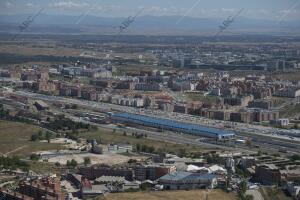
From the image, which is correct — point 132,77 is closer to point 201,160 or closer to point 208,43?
point 201,160

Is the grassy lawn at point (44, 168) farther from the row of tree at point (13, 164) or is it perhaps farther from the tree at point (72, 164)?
the tree at point (72, 164)

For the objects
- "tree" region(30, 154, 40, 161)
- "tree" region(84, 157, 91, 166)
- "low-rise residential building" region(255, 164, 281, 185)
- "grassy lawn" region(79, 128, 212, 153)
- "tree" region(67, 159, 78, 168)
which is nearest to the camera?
"low-rise residential building" region(255, 164, 281, 185)

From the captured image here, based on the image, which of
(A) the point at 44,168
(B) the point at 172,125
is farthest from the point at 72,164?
(B) the point at 172,125

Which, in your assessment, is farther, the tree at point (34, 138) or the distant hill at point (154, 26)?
the distant hill at point (154, 26)

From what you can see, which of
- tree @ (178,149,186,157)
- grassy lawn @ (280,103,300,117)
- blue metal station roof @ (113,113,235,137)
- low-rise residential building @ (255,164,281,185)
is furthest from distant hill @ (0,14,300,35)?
low-rise residential building @ (255,164,281,185)

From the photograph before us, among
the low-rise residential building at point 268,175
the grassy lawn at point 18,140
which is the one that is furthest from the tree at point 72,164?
the low-rise residential building at point 268,175

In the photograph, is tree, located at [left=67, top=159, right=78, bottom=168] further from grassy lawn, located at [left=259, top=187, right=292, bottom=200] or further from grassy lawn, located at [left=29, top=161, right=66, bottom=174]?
grassy lawn, located at [left=259, top=187, right=292, bottom=200]
